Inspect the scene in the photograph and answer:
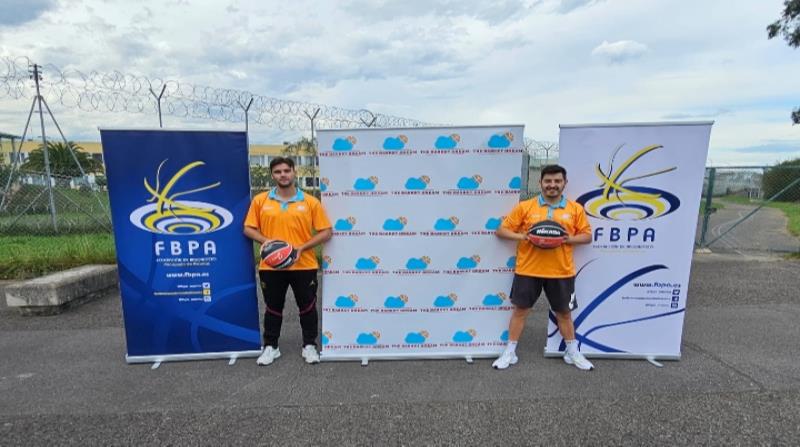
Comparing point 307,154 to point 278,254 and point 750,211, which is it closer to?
point 278,254

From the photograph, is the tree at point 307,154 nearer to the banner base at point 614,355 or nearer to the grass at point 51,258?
the grass at point 51,258

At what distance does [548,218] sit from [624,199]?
0.81 m

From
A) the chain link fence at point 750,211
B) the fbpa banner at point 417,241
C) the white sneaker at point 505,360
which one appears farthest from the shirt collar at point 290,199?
the chain link fence at point 750,211

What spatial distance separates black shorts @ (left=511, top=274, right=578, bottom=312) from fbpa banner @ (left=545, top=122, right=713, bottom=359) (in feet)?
0.87

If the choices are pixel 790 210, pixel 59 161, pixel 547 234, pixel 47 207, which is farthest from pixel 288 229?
pixel 790 210

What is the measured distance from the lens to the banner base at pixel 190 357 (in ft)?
12.3

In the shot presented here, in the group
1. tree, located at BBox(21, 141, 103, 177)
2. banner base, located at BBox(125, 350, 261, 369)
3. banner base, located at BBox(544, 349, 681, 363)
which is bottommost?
banner base, located at BBox(125, 350, 261, 369)

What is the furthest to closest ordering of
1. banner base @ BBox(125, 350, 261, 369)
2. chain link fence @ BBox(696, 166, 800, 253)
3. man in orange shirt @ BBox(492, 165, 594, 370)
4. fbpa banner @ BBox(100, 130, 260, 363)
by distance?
chain link fence @ BBox(696, 166, 800, 253), banner base @ BBox(125, 350, 261, 369), fbpa banner @ BBox(100, 130, 260, 363), man in orange shirt @ BBox(492, 165, 594, 370)

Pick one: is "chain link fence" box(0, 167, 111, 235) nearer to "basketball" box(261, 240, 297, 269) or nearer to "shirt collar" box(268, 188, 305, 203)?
"shirt collar" box(268, 188, 305, 203)

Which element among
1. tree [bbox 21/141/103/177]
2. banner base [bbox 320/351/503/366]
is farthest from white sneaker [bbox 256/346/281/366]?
tree [bbox 21/141/103/177]

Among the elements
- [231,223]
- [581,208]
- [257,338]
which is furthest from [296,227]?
[581,208]

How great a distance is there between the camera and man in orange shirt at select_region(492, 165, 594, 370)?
338 cm

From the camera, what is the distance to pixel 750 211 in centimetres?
1197

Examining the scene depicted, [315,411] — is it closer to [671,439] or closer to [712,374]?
[671,439]
